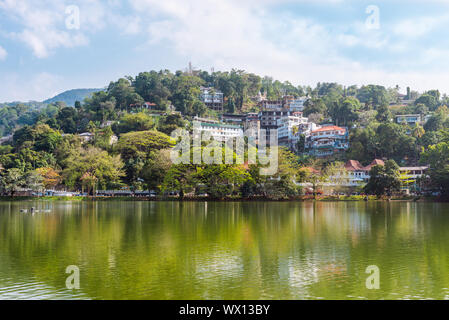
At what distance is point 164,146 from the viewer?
6350cm

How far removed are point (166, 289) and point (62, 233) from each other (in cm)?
1104

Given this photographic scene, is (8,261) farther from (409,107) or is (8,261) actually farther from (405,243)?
(409,107)

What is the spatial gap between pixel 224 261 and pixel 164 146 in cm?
5142

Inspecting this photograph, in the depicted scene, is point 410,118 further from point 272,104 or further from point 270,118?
point 272,104

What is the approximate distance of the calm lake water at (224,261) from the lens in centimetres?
989

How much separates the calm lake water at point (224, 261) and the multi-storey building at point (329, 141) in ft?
184

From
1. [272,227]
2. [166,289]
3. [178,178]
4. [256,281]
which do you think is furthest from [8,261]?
[178,178]

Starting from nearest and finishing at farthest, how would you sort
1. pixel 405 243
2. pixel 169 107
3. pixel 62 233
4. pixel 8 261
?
pixel 8 261 → pixel 405 243 → pixel 62 233 → pixel 169 107

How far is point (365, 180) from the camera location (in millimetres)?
59250

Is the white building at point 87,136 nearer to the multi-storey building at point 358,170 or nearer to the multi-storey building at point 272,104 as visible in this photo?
the multi-storey building at point 358,170

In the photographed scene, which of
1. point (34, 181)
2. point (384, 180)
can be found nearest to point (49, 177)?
point (34, 181)

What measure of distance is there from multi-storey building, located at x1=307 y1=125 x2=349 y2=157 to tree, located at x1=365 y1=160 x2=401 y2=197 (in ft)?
86.3

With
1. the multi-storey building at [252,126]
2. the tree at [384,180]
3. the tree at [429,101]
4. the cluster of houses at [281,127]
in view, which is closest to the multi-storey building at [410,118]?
the tree at [429,101]

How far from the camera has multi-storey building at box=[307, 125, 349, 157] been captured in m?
76.8
